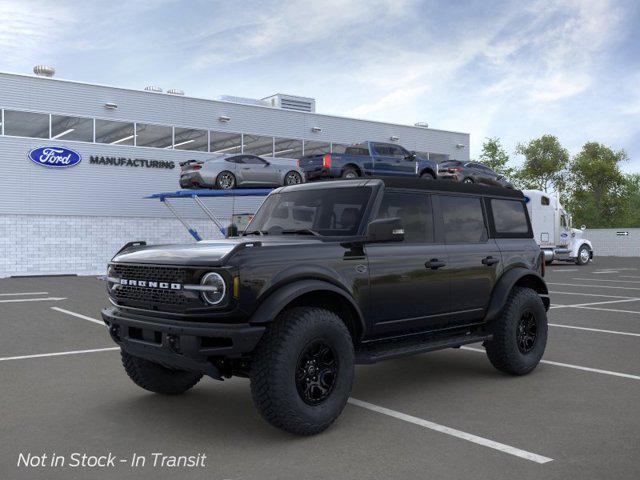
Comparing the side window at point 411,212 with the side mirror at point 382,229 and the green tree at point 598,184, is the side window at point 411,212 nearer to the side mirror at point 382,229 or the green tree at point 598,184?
the side mirror at point 382,229

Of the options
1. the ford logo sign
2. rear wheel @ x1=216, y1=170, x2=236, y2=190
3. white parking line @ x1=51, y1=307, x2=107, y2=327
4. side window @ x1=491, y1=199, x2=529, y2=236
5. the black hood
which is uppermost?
the ford logo sign

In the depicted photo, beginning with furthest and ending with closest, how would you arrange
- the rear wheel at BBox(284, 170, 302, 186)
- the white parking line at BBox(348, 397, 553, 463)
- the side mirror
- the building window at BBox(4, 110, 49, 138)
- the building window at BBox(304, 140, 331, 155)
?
the building window at BBox(304, 140, 331, 155), the building window at BBox(4, 110, 49, 138), the rear wheel at BBox(284, 170, 302, 186), the side mirror, the white parking line at BBox(348, 397, 553, 463)

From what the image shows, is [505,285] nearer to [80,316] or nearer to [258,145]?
[80,316]

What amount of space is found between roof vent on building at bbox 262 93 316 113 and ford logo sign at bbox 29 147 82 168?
1230 cm

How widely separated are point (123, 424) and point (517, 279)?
4.09 m

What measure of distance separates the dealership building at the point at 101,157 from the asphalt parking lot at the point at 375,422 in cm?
2001

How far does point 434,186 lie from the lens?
627cm

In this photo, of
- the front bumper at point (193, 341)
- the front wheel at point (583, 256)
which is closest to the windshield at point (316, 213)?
the front bumper at point (193, 341)

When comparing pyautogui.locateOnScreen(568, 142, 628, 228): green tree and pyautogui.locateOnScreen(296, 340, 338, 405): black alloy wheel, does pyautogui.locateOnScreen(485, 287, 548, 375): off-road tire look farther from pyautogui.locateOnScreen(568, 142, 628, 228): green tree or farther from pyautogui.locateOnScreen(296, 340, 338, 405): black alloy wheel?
pyautogui.locateOnScreen(568, 142, 628, 228): green tree

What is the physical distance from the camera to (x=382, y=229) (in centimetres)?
512

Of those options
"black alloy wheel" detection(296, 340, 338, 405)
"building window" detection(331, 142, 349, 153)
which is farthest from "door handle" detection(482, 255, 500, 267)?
"building window" detection(331, 142, 349, 153)

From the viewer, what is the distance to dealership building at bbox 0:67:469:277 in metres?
26.1

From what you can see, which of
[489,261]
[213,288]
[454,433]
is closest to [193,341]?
[213,288]

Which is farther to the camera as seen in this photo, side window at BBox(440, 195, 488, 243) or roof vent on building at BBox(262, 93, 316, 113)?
roof vent on building at BBox(262, 93, 316, 113)
